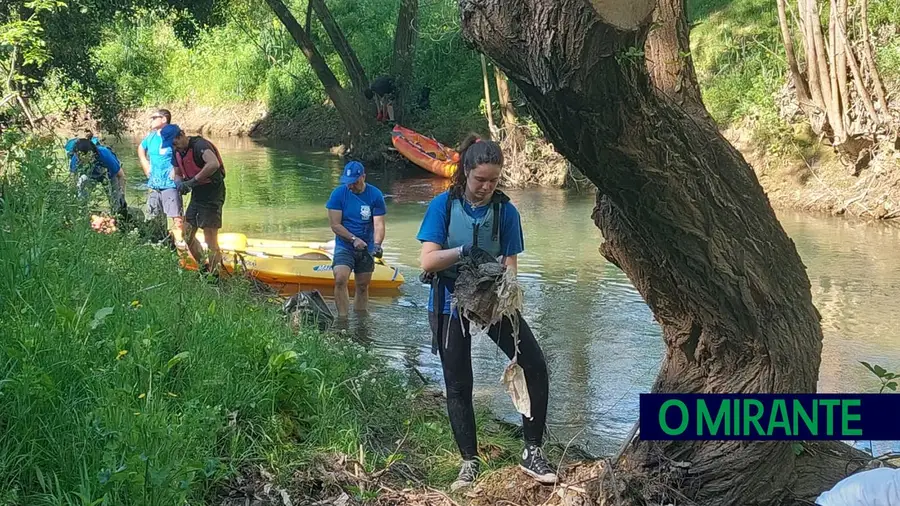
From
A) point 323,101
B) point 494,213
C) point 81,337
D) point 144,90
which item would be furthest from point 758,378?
point 144,90

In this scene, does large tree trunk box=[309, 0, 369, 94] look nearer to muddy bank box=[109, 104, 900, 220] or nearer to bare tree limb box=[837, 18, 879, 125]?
muddy bank box=[109, 104, 900, 220]

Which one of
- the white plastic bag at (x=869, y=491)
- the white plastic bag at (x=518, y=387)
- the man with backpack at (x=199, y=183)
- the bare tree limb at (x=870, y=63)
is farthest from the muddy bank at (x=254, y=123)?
the white plastic bag at (x=869, y=491)

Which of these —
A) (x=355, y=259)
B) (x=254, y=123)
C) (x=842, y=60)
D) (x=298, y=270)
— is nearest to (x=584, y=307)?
(x=355, y=259)

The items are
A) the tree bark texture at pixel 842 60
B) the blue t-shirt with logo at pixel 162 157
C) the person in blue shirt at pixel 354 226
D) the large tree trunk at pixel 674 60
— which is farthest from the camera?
the tree bark texture at pixel 842 60

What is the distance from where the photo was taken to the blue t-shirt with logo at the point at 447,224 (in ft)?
14.0

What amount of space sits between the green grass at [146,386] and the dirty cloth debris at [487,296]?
0.81 metres

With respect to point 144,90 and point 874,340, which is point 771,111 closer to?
point 874,340

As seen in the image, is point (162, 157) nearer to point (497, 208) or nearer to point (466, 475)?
point (497, 208)

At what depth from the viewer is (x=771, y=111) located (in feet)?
54.1

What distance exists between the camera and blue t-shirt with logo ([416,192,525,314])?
4262 mm

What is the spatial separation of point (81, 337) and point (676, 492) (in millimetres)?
2577

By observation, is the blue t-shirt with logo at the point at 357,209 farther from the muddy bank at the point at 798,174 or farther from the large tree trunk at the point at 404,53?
the large tree trunk at the point at 404,53

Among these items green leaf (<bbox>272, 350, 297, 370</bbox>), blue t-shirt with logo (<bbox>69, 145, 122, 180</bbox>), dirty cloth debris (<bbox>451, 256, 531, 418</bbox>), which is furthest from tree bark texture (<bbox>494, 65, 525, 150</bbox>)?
dirty cloth debris (<bbox>451, 256, 531, 418</bbox>)

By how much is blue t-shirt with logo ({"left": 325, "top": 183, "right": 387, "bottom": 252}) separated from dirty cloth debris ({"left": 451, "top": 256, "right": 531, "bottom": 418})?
4452mm
